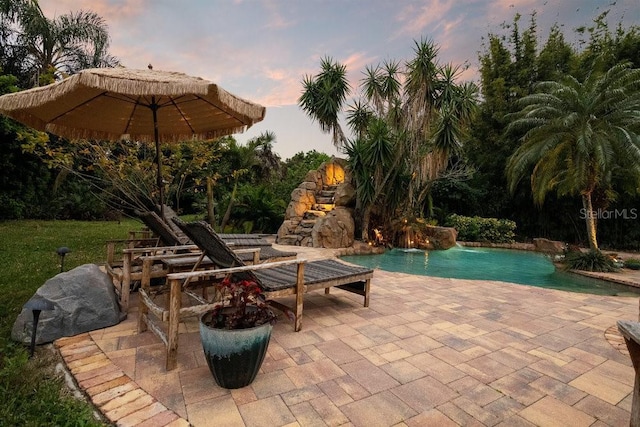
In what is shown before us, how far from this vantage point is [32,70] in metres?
12.3

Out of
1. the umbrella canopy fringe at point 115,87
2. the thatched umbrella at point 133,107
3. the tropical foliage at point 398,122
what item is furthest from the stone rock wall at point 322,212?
the umbrella canopy fringe at point 115,87

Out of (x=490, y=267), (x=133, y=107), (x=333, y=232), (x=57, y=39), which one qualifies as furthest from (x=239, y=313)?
(x=57, y=39)

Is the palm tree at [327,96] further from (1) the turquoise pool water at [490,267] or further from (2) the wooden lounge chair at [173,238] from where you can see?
(2) the wooden lounge chair at [173,238]

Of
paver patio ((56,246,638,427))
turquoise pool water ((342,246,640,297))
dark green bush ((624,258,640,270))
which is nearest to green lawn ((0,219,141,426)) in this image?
paver patio ((56,246,638,427))

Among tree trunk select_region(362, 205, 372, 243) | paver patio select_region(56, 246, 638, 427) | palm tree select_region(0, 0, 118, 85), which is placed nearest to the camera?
paver patio select_region(56, 246, 638, 427)

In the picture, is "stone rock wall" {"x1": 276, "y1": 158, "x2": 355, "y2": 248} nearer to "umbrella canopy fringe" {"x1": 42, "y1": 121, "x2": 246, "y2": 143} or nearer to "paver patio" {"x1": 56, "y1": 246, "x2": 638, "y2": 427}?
"umbrella canopy fringe" {"x1": 42, "y1": 121, "x2": 246, "y2": 143}

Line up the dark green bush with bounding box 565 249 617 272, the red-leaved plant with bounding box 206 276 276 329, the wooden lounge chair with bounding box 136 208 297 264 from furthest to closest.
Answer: the dark green bush with bounding box 565 249 617 272 < the wooden lounge chair with bounding box 136 208 297 264 < the red-leaved plant with bounding box 206 276 276 329

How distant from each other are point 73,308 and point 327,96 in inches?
391

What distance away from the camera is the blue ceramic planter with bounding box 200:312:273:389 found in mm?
1783

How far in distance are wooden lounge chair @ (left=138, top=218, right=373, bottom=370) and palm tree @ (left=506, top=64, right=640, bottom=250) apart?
6.53m

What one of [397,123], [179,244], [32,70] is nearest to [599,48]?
[397,123]

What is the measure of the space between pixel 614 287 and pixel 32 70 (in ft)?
65.9

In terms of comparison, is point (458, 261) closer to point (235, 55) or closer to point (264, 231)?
point (264, 231)

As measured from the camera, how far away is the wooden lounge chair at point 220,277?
2.05 meters
